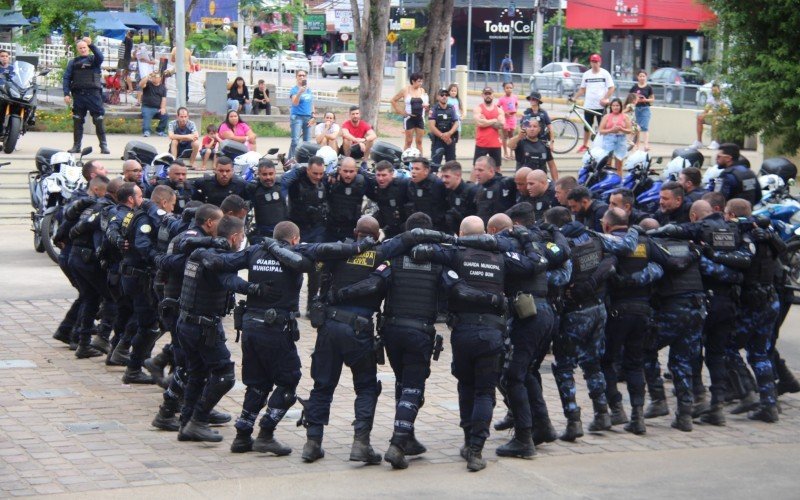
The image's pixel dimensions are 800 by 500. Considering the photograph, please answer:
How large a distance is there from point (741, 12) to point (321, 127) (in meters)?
8.40

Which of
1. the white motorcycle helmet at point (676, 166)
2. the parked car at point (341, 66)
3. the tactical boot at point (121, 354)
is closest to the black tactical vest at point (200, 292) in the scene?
the tactical boot at point (121, 354)

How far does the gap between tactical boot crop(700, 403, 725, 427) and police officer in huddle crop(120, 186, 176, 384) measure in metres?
4.69

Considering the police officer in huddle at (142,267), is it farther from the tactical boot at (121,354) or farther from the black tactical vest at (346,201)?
the black tactical vest at (346,201)

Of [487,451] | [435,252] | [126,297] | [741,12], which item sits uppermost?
[741,12]

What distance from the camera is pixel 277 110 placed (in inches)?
1252

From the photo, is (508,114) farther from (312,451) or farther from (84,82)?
(312,451)

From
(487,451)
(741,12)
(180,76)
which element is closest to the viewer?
(487,451)

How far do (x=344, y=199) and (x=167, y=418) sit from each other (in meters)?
4.47

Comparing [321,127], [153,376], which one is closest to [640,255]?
[153,376]

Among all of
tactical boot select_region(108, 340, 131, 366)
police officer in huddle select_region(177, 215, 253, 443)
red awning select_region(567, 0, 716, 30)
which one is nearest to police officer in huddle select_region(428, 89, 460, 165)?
tactical boot select_region(108, 340, 131, 366)

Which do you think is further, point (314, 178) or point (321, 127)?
point (321, 127)

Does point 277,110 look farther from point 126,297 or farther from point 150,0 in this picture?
point 150,0

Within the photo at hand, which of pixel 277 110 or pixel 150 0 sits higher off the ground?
pixel 150 0

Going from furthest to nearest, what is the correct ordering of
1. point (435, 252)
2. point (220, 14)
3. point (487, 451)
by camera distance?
point (220, 14), point (487, 451), point (435, 252)
